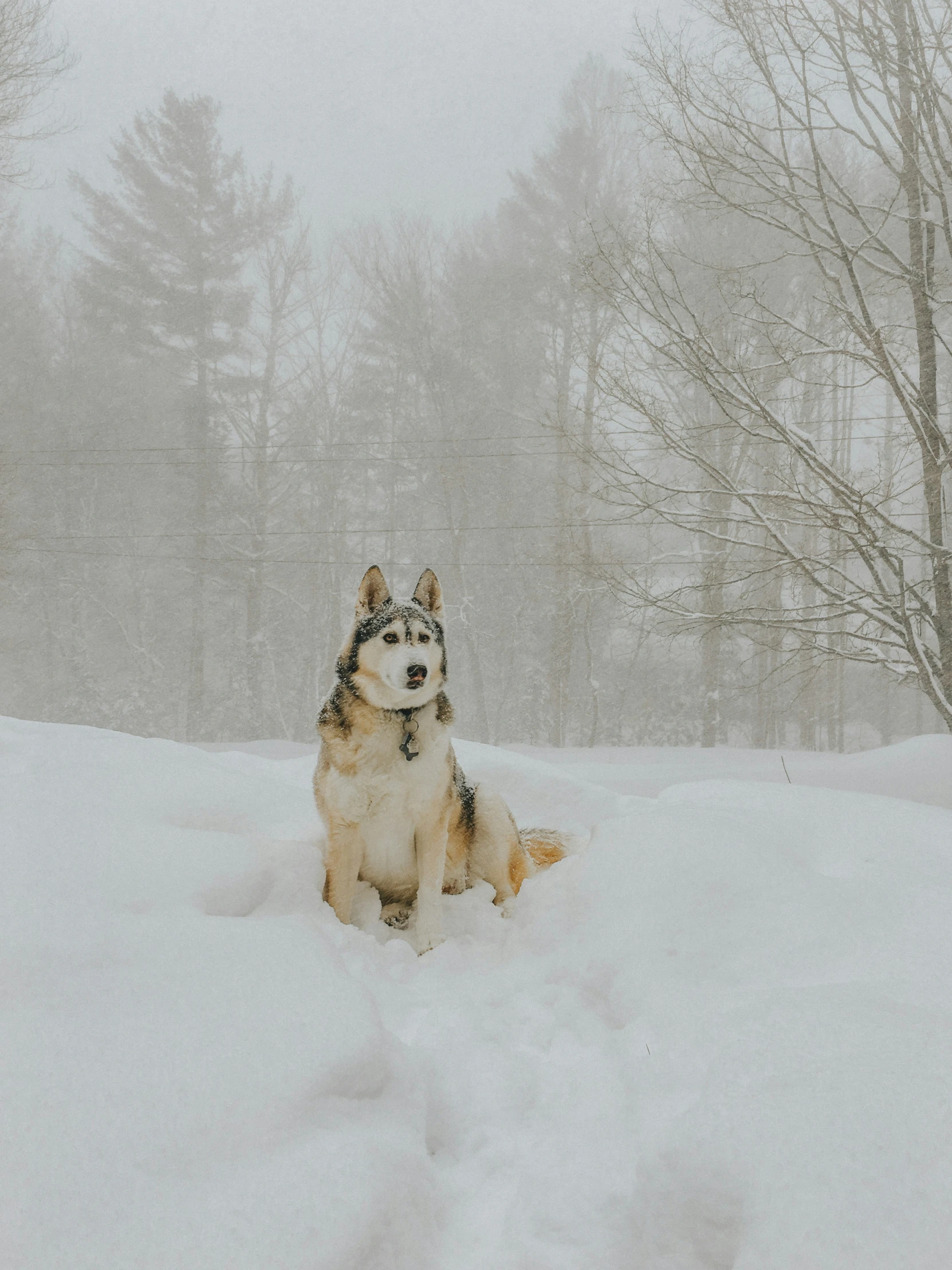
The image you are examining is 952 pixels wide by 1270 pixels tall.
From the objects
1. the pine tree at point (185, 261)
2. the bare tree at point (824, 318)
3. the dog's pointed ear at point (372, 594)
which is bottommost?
the dog's pointed ear at point (372, 594)

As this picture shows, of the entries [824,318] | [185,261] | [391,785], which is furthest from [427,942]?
[185,261]

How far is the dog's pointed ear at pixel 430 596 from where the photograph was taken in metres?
3.15

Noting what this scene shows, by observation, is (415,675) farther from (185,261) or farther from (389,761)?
(185,261)

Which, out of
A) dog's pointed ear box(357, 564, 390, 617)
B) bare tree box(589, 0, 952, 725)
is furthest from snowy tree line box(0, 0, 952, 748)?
dog's pointed ear box(357, 564, 390, 617)

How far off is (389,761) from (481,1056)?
1.16 metres

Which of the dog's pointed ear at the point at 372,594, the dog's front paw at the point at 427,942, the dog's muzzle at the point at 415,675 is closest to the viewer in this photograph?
the dog's muzzle at the point at 415,675

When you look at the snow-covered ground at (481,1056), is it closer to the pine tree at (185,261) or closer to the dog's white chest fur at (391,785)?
the dog's white chest fur at (391,785)

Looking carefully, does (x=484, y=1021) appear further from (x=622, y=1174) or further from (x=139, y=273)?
(x=139, y=273)

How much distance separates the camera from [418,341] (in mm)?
18875

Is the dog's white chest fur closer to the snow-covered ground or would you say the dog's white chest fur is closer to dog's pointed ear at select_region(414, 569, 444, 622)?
the snow-covered ground

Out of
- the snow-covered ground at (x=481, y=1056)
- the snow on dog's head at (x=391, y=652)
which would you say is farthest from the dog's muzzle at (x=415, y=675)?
the snow-covered ground at (x=481, y=1056)

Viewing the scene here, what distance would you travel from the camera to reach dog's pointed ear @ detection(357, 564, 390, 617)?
2996 mm

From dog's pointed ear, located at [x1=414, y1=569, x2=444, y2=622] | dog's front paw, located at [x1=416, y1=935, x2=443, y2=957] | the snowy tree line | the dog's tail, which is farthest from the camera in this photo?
the snowy tree line

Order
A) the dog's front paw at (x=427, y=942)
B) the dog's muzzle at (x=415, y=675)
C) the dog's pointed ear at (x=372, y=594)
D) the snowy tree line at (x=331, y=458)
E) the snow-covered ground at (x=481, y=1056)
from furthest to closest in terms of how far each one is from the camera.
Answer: the snowy tree line at (x=331, y=458), the dog's pointed ear at (x=372, y=594), the dog's front paw at (x=427, y=942), the dog's muzzle at (x=415, y=675), the snow-covered ground at (x=481, y=1056)
